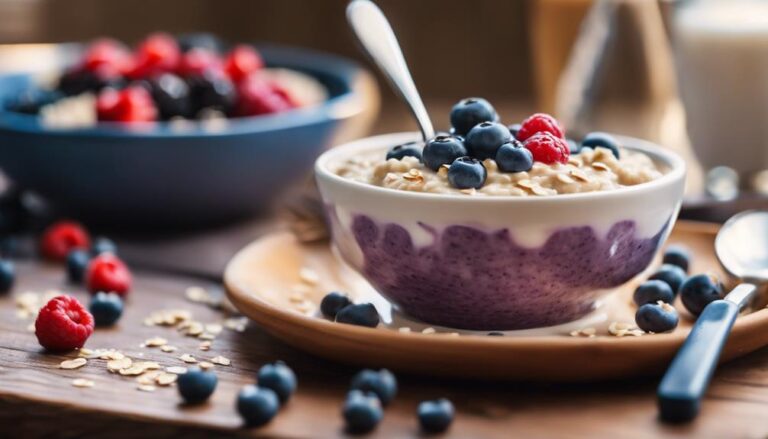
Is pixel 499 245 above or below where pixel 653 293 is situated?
above

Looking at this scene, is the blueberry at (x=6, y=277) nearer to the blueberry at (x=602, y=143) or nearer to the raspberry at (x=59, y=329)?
the raspberry at (x=59, y=329)

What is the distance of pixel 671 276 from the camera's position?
122cm

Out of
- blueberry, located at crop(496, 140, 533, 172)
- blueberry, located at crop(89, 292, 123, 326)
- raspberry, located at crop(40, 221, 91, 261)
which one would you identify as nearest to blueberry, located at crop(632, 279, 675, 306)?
blueberry, located at crop(496, 140, 533, 172)

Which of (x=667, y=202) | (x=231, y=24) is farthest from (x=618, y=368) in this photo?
(x=231, y=24)

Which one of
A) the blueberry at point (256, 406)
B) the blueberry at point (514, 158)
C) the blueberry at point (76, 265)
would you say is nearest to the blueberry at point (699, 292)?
the blueberry at point (514, 158)

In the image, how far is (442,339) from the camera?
0.94 metres

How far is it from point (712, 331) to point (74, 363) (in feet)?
2.06

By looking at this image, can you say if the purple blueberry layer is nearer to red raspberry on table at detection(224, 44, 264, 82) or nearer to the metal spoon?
the metal spoon

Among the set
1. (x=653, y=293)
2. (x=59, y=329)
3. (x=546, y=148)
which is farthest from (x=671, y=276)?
(x=59, y=329)

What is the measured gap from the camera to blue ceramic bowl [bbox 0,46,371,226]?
62.7 inches

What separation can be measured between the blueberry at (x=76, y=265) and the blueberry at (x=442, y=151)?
0.57 meters

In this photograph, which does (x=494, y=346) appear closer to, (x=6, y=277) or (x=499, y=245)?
(x=499, y=245)

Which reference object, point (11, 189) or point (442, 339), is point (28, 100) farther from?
point (442, 339)

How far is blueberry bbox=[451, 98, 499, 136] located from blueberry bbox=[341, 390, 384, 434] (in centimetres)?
39
